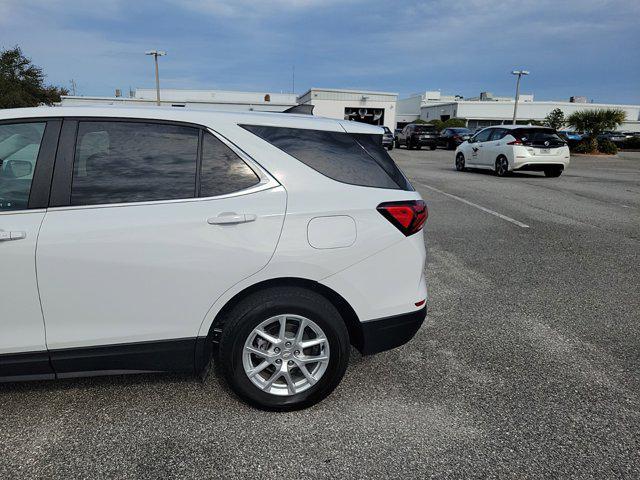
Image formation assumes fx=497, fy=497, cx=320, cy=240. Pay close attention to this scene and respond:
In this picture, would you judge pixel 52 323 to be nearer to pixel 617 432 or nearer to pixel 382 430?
pixel 382 430

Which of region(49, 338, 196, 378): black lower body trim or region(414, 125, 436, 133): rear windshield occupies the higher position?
region(414, 125, 436, 133): rear windshield

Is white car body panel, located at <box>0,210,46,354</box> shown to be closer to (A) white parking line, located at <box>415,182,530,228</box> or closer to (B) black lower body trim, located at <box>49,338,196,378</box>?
(B) black lower body trim, located at <box>49,338,196,378</box>

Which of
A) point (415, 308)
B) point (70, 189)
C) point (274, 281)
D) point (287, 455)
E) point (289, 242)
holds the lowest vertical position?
point (287, 455)

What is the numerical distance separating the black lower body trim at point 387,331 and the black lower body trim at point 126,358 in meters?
0.94

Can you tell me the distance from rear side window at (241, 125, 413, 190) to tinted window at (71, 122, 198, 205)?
1.30 feet

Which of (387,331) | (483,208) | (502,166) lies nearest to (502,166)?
(502,166)

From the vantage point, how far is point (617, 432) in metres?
2.63

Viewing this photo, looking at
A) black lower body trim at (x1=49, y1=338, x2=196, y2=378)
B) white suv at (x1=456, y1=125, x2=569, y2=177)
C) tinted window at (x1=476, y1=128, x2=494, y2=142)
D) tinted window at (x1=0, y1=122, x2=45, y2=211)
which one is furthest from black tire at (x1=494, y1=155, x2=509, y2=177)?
tinted window at (x1=0, y1=122, x2=45, y2=211)

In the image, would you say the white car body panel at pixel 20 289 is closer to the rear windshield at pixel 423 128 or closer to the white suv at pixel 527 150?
the white suv at pixel 527 150

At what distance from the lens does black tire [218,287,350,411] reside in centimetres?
259

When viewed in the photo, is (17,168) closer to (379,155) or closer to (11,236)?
(11,236)

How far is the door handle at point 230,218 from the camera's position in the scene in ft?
8.19

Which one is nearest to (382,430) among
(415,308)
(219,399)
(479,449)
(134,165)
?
(479,449)

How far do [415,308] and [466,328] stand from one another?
51.2 inches
